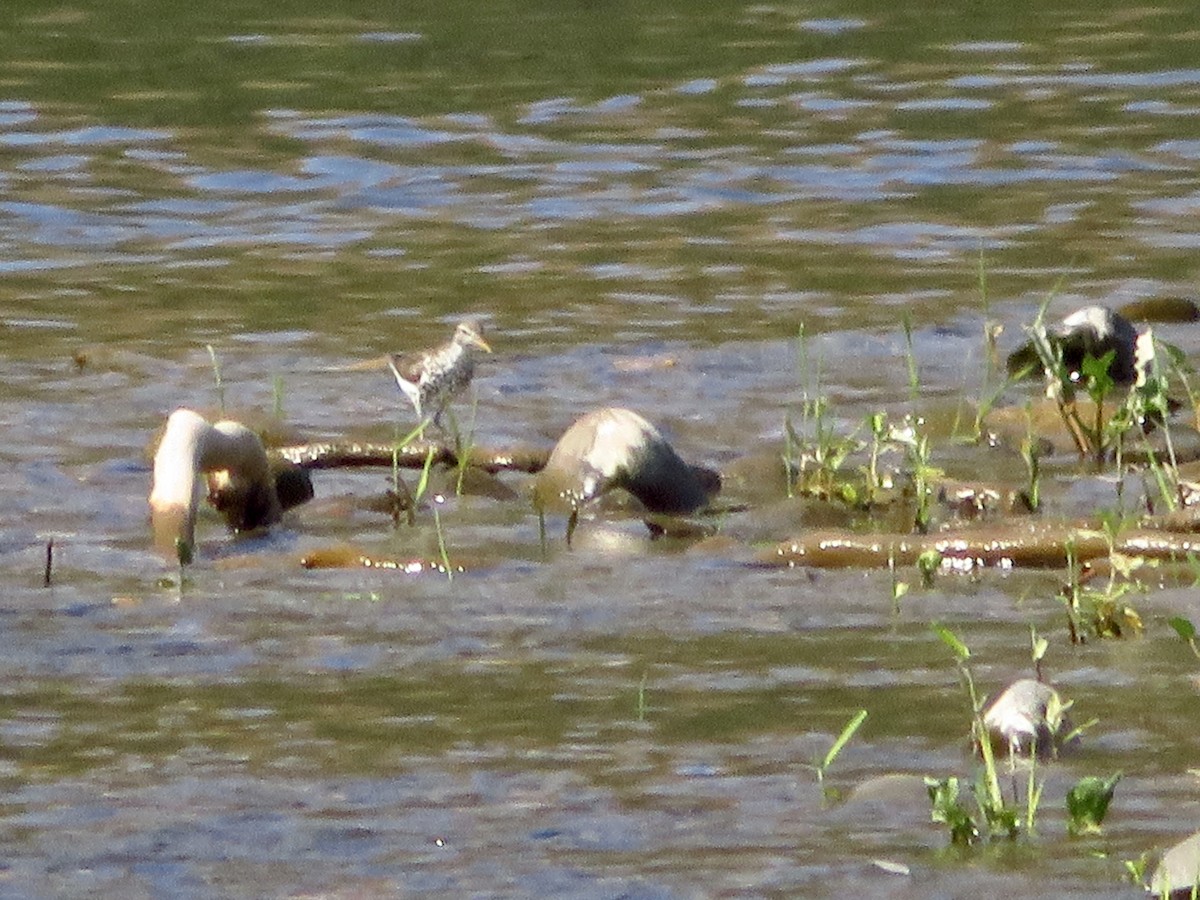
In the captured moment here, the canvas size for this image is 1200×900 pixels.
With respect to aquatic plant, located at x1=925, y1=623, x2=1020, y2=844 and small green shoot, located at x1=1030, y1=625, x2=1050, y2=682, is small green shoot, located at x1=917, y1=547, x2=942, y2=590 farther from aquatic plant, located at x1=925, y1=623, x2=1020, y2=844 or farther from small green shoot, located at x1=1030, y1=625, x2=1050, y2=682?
aquatic plant, located at x1=925, y1=623, x2=1020, y2=844

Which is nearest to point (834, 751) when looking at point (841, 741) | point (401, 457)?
point (841, 741)

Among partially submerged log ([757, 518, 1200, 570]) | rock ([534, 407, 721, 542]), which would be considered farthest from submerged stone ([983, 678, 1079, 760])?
rock ([534, 407, 721, 542])

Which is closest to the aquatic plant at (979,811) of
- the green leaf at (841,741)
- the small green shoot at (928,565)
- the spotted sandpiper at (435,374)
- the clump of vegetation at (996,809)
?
the clump of vegetation at (996,809)

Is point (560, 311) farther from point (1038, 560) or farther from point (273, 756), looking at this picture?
point (273, 756)

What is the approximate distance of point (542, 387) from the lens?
8.10 meters

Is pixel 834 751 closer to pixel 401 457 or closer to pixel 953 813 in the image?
pixel 953 813

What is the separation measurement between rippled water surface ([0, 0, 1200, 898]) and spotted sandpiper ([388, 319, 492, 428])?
15 cm

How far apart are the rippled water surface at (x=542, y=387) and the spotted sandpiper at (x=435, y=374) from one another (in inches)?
5.8

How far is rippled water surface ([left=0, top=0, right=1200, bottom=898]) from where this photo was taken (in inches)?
163

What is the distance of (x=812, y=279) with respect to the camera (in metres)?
9.50

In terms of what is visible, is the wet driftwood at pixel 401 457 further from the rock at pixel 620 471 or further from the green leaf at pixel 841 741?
the green leaf at pixel 841 741

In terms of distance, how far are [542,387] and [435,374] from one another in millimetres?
798

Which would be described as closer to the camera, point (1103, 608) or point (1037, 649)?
point (1037, 649)

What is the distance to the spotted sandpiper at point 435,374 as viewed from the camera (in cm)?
729
